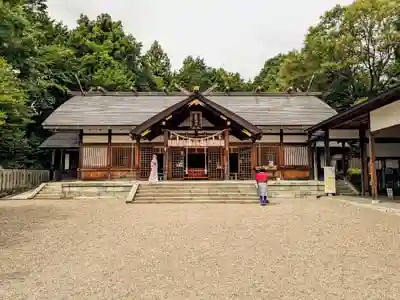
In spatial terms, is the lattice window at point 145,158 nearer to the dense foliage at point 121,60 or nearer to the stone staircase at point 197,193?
the stone staircase at point 197,193

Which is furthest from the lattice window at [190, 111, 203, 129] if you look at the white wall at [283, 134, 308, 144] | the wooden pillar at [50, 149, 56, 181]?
the wooden pillar at [50, 149, 56, 181]

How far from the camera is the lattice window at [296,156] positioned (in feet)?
60.5

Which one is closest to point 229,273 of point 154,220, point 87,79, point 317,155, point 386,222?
point 154,220

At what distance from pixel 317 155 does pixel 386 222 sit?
12.2 metres

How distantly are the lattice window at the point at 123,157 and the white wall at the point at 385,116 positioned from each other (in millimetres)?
11527

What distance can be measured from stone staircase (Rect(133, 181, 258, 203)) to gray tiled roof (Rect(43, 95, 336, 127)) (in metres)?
5.76

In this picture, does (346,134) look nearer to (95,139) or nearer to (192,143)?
(192,143)

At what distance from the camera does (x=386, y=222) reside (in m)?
7.88

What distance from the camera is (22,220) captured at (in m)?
8.28

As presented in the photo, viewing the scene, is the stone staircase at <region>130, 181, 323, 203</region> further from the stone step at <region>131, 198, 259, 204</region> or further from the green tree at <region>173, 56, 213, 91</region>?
the green tree at <region>173, 56, 213, 91</region>

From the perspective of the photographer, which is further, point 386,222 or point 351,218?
point 351,218

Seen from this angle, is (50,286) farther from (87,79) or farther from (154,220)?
(87,79)

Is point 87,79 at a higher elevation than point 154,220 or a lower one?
higher

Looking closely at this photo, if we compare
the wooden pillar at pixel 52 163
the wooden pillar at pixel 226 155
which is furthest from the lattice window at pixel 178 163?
the wooden pillar at pixel 52 163
